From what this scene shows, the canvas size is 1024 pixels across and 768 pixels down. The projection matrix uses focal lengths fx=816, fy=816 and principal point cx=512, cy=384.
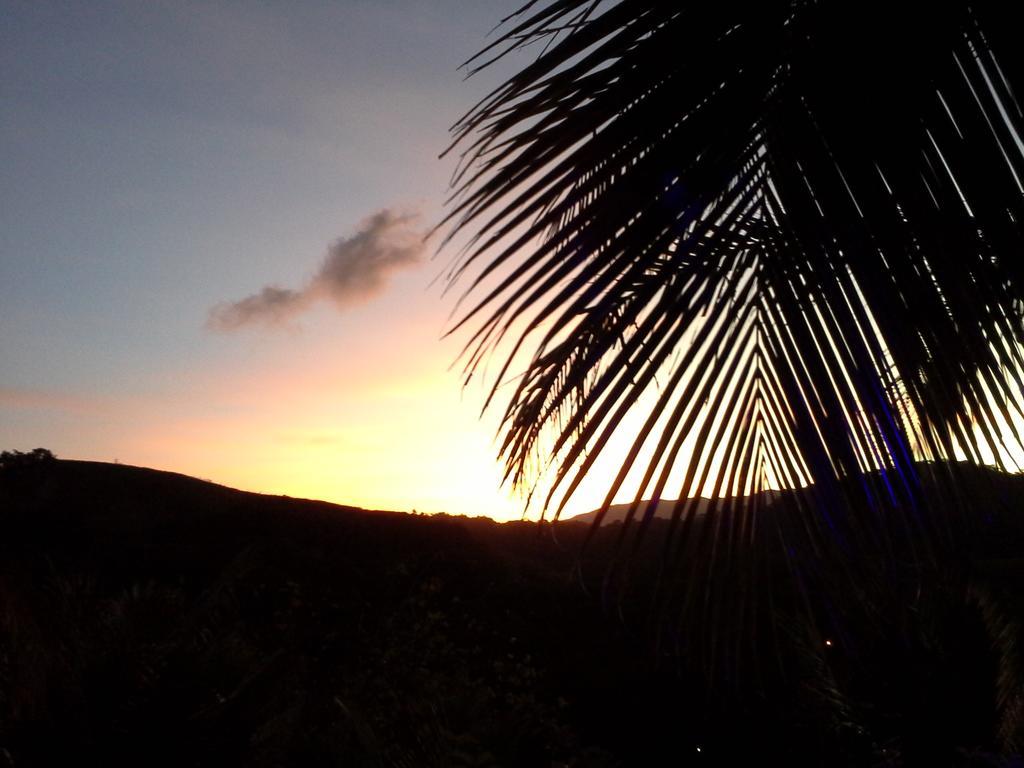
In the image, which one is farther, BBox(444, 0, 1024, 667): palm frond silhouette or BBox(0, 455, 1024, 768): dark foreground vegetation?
BBox(0, 455, 1024, 768): dark foreground vegetation

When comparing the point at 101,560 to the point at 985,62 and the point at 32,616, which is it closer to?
the point at 32,616

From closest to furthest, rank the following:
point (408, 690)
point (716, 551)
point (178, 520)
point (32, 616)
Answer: point (716, 551), point (32, 616), point (408, 690), point (178, 520)

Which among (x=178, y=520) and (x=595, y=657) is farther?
(x=178, y=520)

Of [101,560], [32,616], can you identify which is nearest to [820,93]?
[32,616]

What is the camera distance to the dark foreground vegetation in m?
2.65

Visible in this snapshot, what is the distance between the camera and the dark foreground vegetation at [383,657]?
2.65 m

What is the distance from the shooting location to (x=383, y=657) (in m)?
8.26

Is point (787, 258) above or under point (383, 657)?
above

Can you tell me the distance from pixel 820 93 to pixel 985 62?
169 mm

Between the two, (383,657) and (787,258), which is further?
(383,657)

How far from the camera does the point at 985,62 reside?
875 mm

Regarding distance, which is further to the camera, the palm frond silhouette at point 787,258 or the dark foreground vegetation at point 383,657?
the dark foreground vegetation at point 383,657

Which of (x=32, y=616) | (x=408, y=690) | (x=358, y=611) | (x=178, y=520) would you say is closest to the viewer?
(x=32, y=616)

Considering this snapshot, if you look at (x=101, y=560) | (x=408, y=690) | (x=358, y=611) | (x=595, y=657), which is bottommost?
(x=595, y=657)
